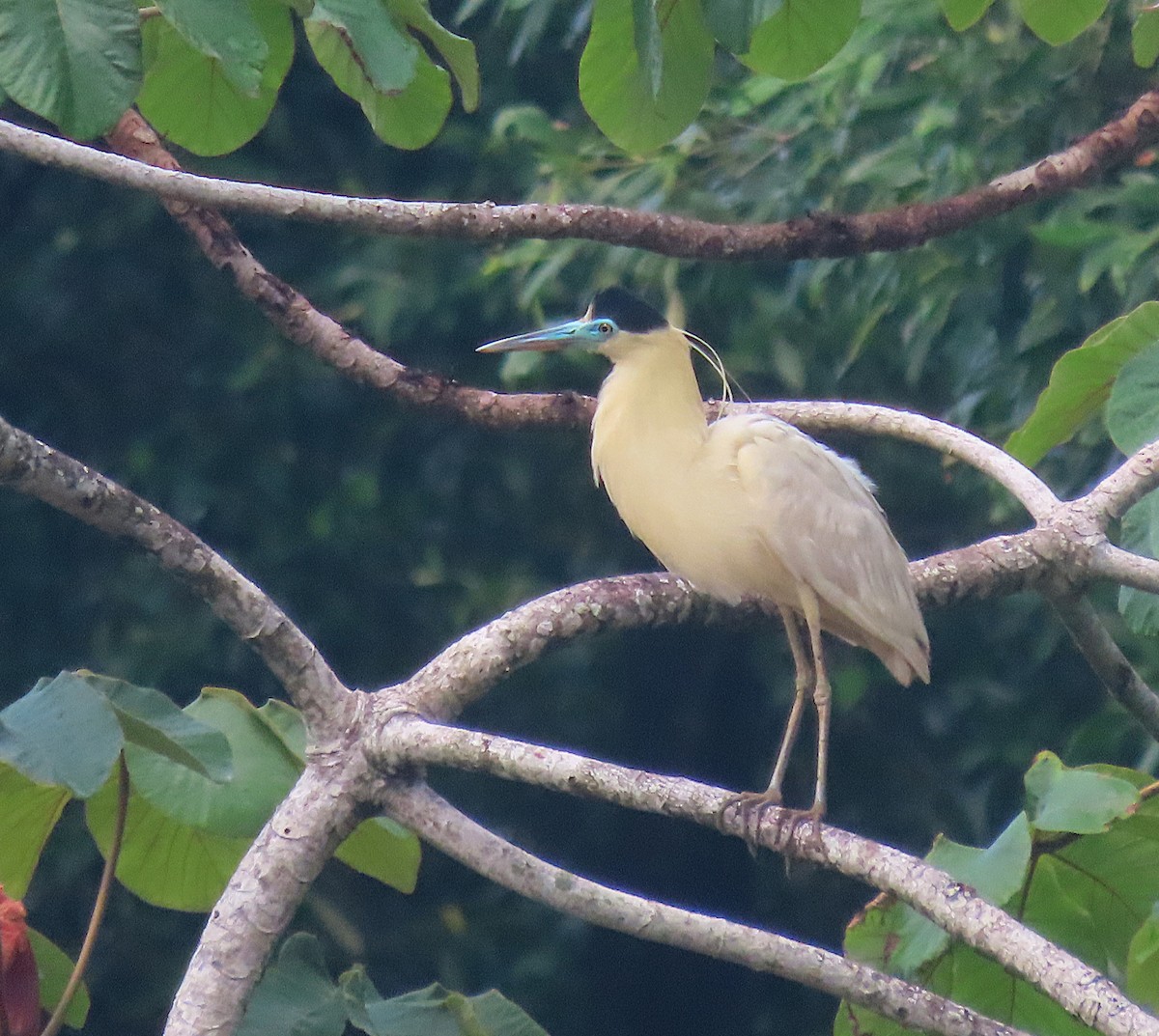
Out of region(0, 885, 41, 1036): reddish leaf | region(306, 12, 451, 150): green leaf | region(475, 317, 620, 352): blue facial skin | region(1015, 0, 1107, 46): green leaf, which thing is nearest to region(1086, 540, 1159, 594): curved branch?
region(1015, 0, 1107, 46): green leaf

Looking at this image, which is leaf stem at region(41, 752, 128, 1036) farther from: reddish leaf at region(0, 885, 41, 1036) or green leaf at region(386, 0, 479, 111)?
green leaf at region(386, 0, 479, 111)

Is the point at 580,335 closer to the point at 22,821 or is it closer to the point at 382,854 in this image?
the point at 382,854

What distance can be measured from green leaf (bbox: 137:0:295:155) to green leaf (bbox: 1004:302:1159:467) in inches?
42.9

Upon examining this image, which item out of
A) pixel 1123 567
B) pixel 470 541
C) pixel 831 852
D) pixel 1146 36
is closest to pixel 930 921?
pixel 831 852

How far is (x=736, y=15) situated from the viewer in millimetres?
1438

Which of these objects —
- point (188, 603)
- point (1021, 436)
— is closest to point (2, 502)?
point (188, 603)

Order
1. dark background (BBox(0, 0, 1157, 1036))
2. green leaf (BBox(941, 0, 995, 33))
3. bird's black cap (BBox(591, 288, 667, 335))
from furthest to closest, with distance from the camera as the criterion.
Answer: dark background (BBox(0, 0, 1157, 1036)) → bird's black cap (BBox(591, 288, 667, 335)) → green leaf (BBox(941, 0, 995, 33))

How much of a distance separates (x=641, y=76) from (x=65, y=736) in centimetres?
91

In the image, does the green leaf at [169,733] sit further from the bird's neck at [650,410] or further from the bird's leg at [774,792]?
the bird's neck at [650,410]

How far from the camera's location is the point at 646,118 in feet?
6.03

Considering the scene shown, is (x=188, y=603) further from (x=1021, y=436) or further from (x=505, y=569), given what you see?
(x=1021, y=436)

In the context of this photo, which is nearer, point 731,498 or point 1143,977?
point 1143,977

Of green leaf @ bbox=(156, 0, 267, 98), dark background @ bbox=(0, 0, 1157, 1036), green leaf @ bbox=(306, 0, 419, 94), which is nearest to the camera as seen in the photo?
green leaf @ bbox=(156, 0, 267, 98)

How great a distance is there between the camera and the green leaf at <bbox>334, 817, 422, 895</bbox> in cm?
203
